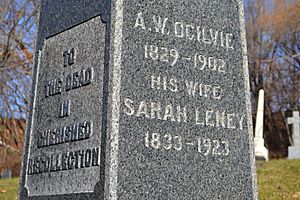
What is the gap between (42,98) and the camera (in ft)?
14.5


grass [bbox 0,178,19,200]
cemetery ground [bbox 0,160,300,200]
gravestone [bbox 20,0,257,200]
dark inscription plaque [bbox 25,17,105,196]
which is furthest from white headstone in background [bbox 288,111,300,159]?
dark inscription plaque [bbox 25,17,105,196]

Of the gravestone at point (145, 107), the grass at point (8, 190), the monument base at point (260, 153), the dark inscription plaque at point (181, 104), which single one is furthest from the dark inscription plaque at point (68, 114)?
the monument base at point (260, 153)

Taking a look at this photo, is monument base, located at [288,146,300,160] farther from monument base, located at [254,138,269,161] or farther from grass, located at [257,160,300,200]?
grass, located at [257,160,300,200]

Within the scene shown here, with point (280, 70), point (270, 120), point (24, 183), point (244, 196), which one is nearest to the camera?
point (244, 196)

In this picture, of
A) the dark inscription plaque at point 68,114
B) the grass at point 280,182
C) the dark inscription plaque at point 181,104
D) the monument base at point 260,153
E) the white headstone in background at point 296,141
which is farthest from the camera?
the white headstone in background at point 296,141

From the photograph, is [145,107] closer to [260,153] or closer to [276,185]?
[276,185]

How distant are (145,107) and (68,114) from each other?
78 centimetres

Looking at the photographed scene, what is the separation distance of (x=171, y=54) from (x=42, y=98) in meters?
1.35

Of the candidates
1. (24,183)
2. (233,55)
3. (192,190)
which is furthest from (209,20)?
(24,183)

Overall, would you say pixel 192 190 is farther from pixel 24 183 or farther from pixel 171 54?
pixel 24 183

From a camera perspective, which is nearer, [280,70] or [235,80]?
[235,80]

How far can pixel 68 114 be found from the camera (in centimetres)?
397

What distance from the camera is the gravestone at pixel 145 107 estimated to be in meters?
3.41

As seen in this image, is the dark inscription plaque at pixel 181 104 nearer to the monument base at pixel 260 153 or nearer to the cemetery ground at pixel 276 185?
the cemetery ground at pixel 276 185
